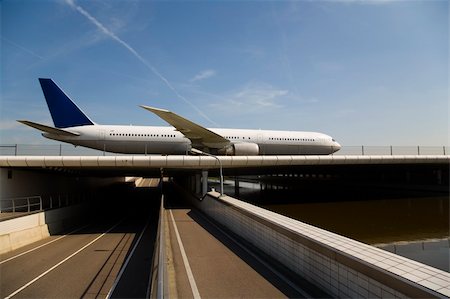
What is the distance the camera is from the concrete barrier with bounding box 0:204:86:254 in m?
19.1

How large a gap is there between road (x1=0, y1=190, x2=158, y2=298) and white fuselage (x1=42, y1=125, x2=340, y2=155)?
9881 millimetres

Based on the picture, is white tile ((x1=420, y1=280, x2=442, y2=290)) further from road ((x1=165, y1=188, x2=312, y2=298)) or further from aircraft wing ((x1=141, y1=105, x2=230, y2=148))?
aircraft wing ((x1=141, y1=105, x2=230, y2=148))

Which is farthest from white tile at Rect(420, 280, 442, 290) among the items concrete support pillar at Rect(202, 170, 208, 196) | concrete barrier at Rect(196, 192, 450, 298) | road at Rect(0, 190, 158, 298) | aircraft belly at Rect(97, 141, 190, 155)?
aircraft belly at Rect(97, 141, 190, 155)

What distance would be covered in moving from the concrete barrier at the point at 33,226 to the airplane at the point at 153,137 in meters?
7.62

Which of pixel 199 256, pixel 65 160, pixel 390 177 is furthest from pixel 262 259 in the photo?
pixel 390 177

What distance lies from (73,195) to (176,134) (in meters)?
17.6

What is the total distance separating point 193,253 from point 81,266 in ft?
27.9

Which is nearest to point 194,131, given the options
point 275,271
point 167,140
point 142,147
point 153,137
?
point 167,140

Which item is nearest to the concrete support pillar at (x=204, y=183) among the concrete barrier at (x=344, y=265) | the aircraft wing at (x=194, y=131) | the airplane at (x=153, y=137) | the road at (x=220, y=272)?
the airplane at (x=153, y=137)

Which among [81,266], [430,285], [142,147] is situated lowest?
[81,266]

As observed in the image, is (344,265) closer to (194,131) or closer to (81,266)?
(81,266)

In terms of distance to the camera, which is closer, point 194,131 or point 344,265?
point 344,265

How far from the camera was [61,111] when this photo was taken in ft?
108

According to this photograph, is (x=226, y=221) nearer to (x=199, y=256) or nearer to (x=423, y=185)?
(x=199, y=256)
